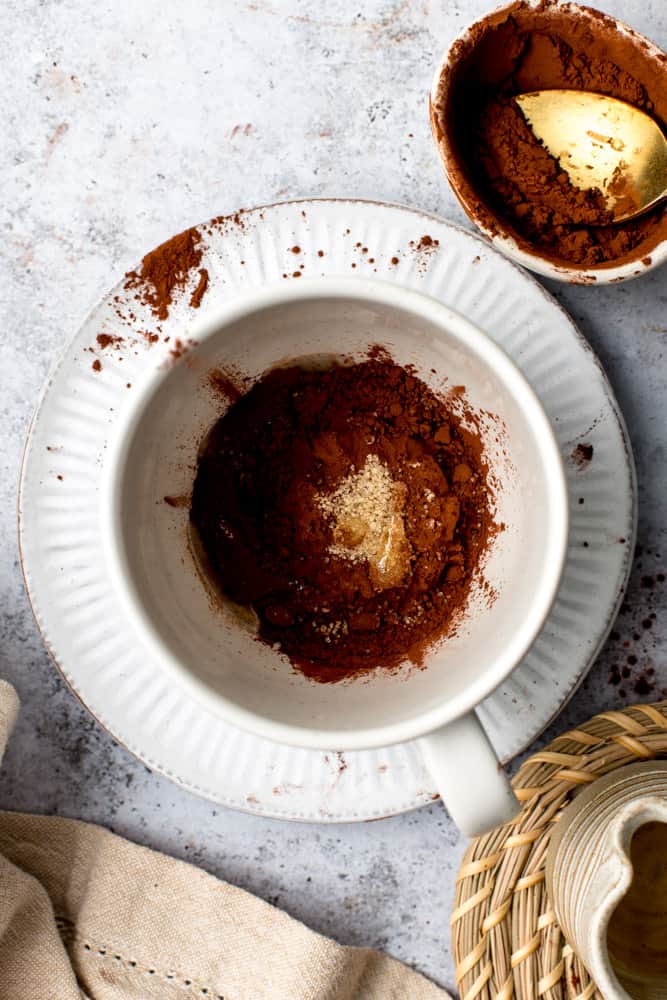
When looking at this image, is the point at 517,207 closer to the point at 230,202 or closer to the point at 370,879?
the point at 230,202

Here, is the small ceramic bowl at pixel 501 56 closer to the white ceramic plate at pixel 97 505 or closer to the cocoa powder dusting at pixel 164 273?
the white ceramic plate at pixel 97 505

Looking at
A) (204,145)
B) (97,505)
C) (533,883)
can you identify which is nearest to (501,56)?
(204,145)

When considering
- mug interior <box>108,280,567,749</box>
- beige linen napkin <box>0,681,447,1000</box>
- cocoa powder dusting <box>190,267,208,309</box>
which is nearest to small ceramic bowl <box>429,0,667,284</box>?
mug interior <box>108,280,567,749</box>

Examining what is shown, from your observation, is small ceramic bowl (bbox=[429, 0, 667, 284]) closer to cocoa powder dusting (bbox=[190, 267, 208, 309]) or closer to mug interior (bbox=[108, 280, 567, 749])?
mug interior (bbox=[108, 280, 567, 749])

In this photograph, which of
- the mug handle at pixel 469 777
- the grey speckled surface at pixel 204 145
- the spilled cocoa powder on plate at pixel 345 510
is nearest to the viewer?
the mug handle at pixel 469 777

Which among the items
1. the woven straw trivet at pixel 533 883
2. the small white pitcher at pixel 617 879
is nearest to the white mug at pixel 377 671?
the small white pitcher at pixel 617 879
